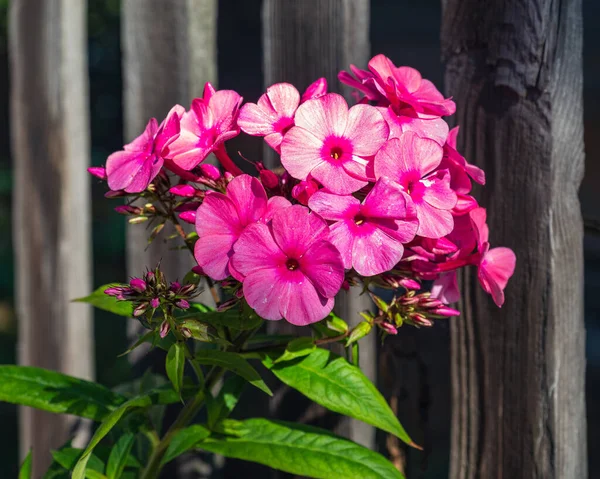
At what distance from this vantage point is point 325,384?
1062mm

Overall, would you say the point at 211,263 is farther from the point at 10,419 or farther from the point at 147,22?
the point at 10,419

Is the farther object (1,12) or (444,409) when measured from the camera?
(1,12)

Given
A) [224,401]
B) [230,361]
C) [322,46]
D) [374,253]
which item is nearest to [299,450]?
[224,401]

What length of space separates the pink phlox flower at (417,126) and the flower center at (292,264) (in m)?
0.25

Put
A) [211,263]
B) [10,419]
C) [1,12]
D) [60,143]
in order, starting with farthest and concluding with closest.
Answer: [1,12] → [10,419] → [60,143] → [211,263]

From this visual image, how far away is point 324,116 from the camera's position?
0.95 m

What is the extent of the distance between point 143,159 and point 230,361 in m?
0.34

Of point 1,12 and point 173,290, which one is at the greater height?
point 1,12

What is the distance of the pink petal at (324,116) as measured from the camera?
0.94m

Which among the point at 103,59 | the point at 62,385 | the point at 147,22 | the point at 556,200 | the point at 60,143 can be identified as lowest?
the point at 62,385

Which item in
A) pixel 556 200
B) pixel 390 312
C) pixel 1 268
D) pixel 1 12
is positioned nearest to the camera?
pixel 390 312

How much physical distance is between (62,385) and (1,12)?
4094 mm

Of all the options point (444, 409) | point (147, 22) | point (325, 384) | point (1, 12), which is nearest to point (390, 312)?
point (325, 384)

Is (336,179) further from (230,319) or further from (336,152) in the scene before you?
(230,319)
